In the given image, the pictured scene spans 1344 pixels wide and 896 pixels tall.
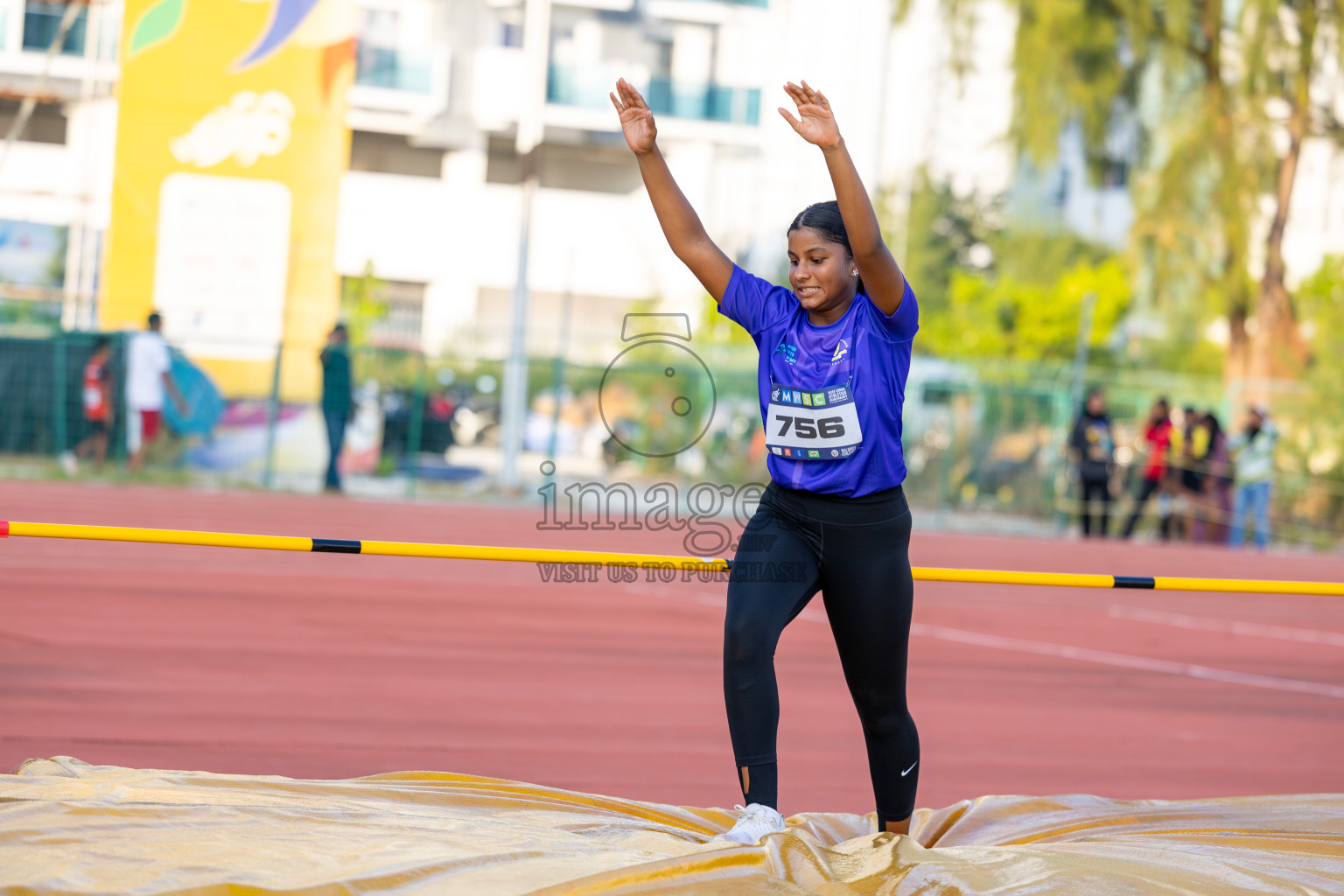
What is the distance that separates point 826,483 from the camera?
3.46 meters

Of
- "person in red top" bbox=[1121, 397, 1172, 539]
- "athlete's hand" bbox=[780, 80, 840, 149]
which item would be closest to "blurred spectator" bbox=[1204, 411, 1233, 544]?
"person in red top" bbox=[1121, 397, 1172, 539]

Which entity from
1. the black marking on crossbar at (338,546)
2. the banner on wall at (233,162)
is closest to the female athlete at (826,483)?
the black marking on crossbar at (338,546)

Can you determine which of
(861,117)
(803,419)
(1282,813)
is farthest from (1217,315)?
(803,419)

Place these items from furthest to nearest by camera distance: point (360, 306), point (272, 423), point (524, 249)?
point (360, 306) → point (524, 249) → point (272, 423)

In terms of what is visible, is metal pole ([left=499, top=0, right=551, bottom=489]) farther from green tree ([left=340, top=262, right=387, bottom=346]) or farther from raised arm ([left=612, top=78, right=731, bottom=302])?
raised arm ([left=612, top=78, right=731, bottom=302])

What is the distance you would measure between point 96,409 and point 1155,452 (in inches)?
529

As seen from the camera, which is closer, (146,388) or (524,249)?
(146,388)

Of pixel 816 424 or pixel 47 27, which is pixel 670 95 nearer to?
pixel 47 27

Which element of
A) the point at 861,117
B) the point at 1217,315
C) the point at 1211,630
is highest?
the point at 861,117

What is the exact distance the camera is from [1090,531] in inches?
741

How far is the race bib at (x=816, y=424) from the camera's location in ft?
11.2

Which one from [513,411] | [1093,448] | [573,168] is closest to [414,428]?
[513,411]

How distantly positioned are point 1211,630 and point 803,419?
8.68m

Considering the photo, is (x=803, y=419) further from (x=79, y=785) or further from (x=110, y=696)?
(x=110, y=696)
